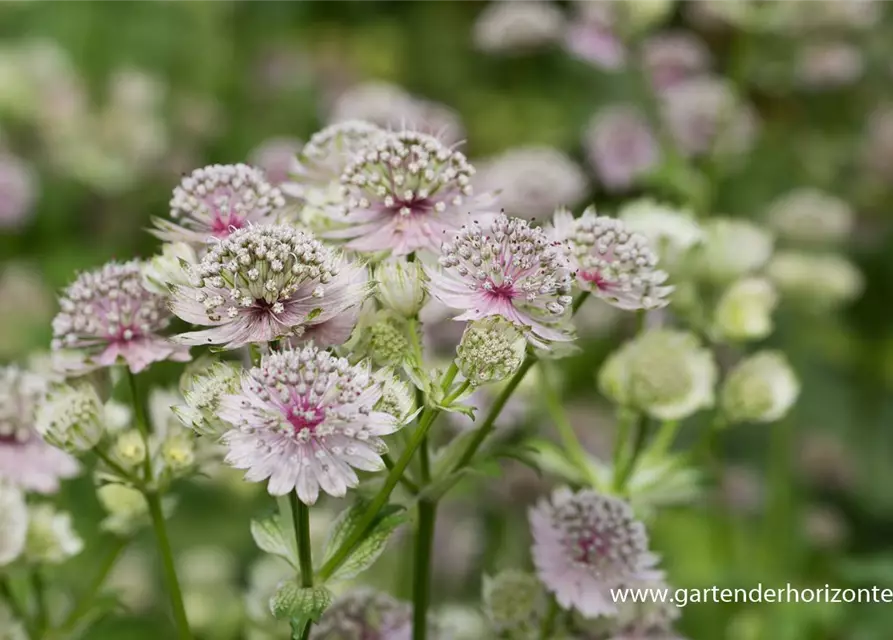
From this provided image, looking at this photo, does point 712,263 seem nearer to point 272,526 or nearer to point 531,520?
point 531,520

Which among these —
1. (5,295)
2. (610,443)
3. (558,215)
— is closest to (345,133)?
(558,215)

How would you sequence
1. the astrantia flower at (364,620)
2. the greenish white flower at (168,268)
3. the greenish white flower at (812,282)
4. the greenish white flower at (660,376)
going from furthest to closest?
1. the greenish white flower at (812,282)
2. the greenish white flower at (660,376)
3. the astrantia flower at (364,620)
4. the greenish white flower at (168,268)

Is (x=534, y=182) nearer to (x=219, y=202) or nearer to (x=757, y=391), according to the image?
(x=757, y=391)

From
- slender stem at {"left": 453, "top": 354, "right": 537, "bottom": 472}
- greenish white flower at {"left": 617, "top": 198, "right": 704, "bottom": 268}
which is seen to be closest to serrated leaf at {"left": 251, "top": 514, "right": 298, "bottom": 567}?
slender stem at {"left": 453, "top": 354, "right": 537, "bottom": 472}

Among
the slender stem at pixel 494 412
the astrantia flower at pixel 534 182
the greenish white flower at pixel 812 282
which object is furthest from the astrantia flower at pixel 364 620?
the greenish white flower at pixel 812 282

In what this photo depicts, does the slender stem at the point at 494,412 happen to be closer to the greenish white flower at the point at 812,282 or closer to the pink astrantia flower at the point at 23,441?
the pink astrantia flower at the point at 23,441

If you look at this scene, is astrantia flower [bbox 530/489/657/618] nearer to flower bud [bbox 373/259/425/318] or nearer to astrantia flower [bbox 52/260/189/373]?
flower bud [bbox 373/259/425/318]
